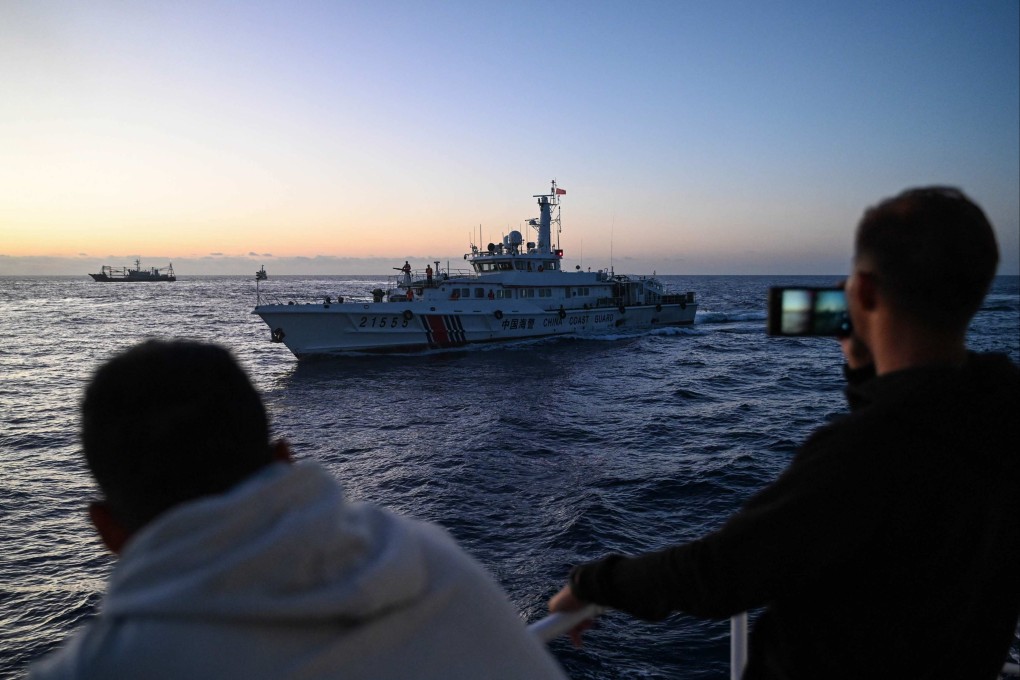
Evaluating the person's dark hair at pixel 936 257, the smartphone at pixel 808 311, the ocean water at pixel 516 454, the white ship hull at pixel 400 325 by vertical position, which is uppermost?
the person's dark hair at pixel 936 257

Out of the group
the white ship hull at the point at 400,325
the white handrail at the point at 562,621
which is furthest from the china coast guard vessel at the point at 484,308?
the white handrail at the point at 562,621

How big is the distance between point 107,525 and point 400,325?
26.2m

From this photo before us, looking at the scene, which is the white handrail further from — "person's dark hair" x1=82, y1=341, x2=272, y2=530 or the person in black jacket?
"person's dark hair" x1=82, y1=341, x2=272, y2=530

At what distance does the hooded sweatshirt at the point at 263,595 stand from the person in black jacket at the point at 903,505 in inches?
28.6

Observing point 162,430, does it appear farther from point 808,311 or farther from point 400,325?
point 400,325

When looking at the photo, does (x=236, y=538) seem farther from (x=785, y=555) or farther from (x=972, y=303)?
(x=972, y=303)

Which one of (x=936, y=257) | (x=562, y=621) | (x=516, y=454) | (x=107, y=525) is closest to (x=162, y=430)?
(x=107, y=525)

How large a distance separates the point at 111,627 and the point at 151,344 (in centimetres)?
42

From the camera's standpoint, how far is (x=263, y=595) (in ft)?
2.38

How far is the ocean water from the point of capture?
23.7ft

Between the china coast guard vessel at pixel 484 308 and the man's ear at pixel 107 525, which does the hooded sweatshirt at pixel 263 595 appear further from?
the china coast guard vessel at pixel 484 308

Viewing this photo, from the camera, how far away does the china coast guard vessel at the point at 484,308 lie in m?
26.0

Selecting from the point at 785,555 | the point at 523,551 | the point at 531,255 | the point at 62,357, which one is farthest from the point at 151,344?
the point at 62,357

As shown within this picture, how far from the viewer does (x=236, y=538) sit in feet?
2.45
